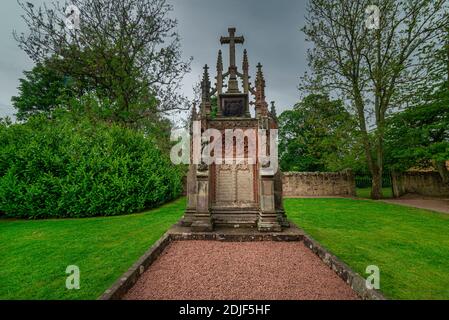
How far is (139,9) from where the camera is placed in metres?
17.0

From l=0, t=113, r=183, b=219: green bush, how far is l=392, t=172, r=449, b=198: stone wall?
74.3ft

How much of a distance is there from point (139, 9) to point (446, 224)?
22349 mm

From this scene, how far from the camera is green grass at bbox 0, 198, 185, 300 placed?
148 inches

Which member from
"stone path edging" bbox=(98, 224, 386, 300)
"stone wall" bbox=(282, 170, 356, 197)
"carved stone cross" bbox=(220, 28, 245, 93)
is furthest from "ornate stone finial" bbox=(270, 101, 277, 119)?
"stone wall" bbox=(282, 170, 356, 197)

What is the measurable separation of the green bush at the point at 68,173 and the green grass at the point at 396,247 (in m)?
9.47

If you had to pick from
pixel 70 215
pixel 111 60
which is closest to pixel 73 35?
pixel 111 60

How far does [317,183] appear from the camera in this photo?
23.0 metres

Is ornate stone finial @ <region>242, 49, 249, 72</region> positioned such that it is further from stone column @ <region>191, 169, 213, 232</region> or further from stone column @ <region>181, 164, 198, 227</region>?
Answer: stone column @ <region>191, 169, 213, 232</region>

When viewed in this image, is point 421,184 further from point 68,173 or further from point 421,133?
point 68,173

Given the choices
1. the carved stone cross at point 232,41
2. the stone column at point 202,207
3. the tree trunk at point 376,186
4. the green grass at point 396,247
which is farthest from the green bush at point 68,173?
the tree trunk at point 376,186

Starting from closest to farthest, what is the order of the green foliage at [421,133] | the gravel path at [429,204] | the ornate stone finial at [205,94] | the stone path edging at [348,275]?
the stone path edging at [348,275] < the ornate stone finial at [205,94] < the gravel path at [429,204] < the green foliage at [421,133]

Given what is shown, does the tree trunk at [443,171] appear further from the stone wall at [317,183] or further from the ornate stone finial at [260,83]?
the ornate stone finial at [260,83]

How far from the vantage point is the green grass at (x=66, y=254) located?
375cm

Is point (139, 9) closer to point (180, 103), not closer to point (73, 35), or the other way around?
point (73, 35)
